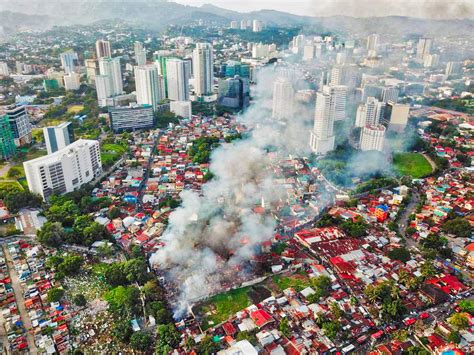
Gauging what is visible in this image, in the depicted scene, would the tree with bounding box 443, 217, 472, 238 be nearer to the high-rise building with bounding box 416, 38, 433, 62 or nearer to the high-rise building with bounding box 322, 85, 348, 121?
the high-rise building with bounding box 322, 85, 348, 121

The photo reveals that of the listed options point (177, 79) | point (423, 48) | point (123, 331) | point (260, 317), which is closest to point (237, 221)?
point (260, 317)

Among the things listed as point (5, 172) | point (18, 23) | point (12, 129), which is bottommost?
point (5, 172)

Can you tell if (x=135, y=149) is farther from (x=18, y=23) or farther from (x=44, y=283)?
(x=18, y=23)

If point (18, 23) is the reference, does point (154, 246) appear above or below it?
below

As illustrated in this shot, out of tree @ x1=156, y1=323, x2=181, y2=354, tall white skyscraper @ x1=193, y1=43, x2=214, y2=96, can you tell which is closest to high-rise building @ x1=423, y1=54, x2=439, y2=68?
tall white skyscraper @ x1=193, y1=43, x2=214, y2=96

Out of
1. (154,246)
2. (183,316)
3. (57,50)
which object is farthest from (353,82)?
(57,50)

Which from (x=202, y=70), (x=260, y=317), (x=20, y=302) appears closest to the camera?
(x=260, y=317)

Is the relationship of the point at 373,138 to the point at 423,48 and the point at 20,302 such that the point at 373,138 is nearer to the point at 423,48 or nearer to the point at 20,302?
the point at 20,302
